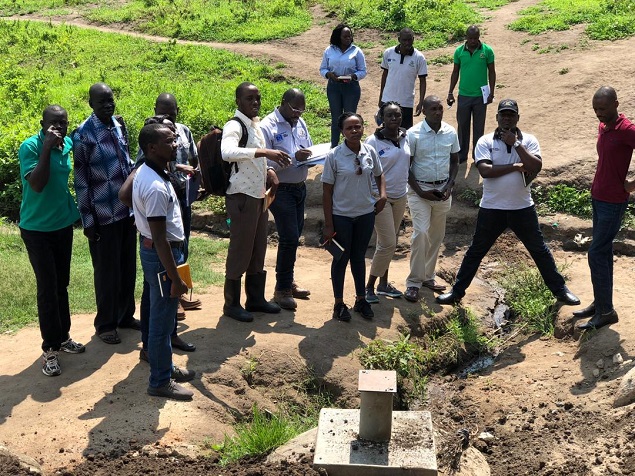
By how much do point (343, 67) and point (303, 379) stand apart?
491cm

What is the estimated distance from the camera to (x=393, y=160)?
7.15m

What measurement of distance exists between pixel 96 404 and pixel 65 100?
9488 mm

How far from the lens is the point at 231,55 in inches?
660

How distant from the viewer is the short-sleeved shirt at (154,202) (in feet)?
16.7

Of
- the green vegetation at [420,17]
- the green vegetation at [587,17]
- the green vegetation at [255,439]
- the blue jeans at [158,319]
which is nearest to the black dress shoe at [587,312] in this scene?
the green vegetation at [255,439]

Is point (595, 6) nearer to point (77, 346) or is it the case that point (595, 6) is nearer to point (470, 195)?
point (470, 195)

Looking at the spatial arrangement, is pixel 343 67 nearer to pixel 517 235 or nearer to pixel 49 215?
pixel 517 235

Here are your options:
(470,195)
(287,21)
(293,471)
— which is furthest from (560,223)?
(287,21)

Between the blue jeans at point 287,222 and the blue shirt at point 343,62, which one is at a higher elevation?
the blue shirt at point 343,62

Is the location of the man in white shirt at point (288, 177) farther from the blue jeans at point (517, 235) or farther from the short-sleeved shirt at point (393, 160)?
the blue jeans at point (517, 235)

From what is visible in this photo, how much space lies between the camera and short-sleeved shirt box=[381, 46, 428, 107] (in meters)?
10.1

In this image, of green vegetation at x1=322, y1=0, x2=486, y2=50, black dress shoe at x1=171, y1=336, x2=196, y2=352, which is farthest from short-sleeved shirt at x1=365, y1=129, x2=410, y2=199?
green vegetation at x1=322, y1=0, x2=486, y2=50

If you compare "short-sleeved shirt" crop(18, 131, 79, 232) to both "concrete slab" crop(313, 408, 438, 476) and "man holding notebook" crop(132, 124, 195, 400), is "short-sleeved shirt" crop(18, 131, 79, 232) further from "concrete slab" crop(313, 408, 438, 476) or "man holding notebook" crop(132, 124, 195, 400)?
"concrete slab" crop(313, 408, 438, 476)

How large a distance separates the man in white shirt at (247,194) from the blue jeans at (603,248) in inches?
102
